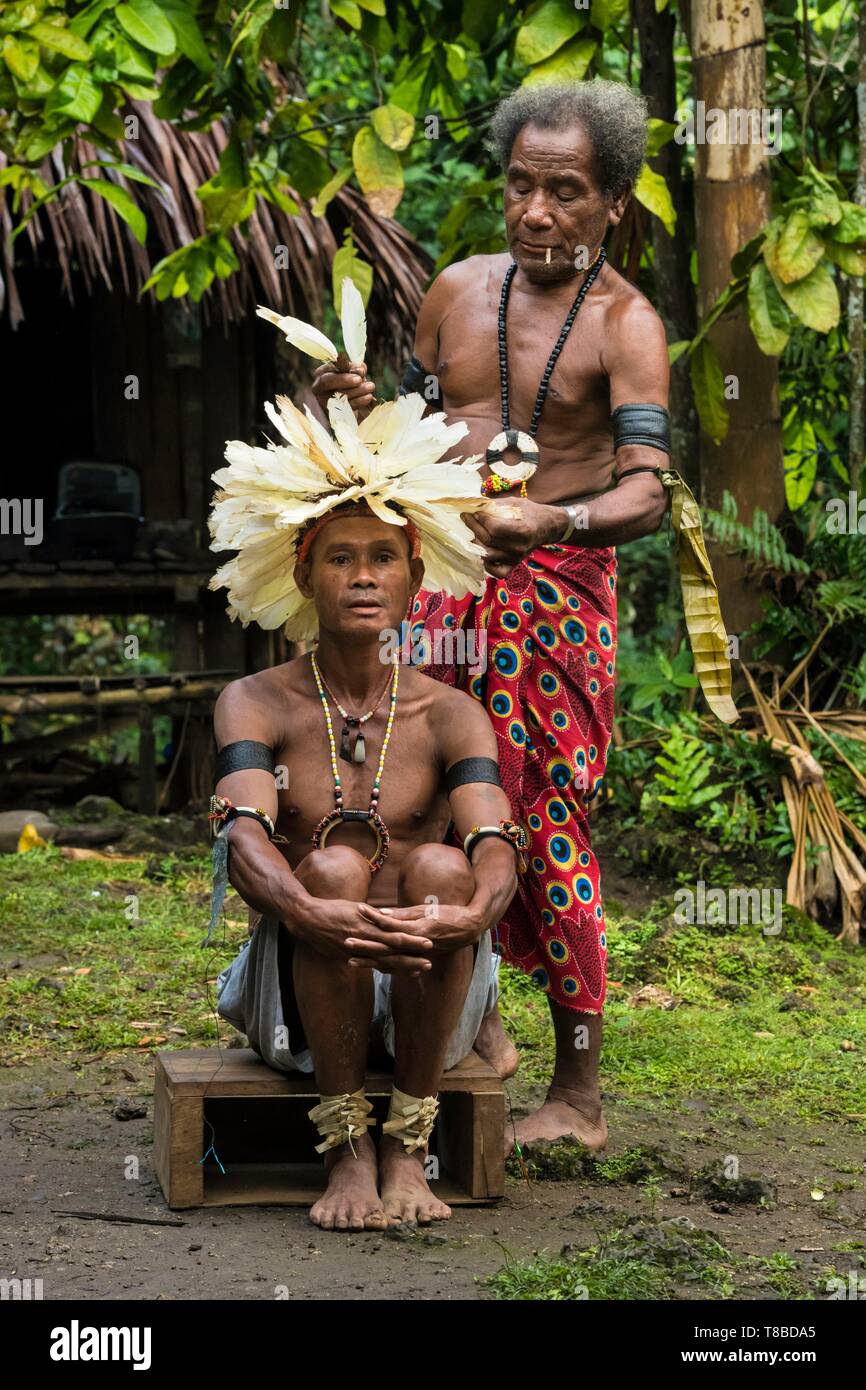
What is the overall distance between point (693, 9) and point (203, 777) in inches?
186

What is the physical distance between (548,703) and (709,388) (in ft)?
8.79

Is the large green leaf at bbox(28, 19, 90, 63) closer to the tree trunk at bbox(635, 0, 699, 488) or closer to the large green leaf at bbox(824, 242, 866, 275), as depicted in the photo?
the large green leaf at bbox(824, 242, 866, 275)

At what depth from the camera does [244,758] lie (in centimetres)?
337

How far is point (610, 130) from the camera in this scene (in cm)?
375

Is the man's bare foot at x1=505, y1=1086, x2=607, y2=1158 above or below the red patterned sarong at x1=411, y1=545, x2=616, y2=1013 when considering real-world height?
below

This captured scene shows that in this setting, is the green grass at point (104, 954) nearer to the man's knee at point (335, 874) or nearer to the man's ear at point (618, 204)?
the man's knee at point (335, 874)

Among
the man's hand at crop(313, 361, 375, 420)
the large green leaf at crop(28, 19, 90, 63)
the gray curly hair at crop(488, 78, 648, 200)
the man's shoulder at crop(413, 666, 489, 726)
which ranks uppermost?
the large green leaf at crop(28, 19, 90, 63)

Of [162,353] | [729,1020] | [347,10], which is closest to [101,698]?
[162,353]

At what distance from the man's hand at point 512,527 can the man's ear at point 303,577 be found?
1.10ft

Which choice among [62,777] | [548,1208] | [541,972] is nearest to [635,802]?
[541,972]

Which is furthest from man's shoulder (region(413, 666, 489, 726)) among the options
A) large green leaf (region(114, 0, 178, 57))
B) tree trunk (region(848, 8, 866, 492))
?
tree trunk (region(848, 8, 866, 492))

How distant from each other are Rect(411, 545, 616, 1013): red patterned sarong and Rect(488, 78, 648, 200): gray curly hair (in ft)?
2.75

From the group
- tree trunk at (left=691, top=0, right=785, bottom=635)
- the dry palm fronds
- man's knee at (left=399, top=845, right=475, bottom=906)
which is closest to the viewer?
man's knee at (left=399, top=845, right=475, bottom=906)

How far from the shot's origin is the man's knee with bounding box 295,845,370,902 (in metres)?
3.13
